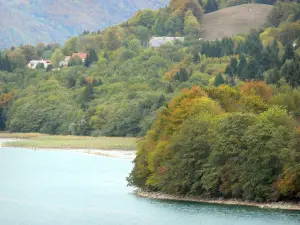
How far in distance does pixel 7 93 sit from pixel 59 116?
26014 mm


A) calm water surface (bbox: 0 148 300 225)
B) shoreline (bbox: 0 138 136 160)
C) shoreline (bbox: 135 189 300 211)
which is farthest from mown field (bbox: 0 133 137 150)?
shoreline (bbox: 135 189 300 211)

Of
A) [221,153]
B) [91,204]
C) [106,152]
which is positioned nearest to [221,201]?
[221,153]

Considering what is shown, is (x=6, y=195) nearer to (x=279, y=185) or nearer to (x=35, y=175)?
(x=35, y=175)

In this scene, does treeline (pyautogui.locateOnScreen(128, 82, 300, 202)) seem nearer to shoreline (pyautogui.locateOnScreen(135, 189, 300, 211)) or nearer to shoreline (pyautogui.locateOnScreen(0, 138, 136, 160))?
shoreline (pyautogui.locateOnScreen(135, 189, 300, 211))

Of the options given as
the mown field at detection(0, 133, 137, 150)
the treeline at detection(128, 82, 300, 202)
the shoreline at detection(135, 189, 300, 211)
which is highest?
the treeline at detection(128, 82, 300, 202)

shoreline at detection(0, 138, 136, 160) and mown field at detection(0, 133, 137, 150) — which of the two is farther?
mown field at detection(0, 133, 137, 150)

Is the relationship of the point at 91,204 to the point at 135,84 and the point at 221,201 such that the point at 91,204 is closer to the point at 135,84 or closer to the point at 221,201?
the point at 221,201

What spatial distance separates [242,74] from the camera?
139000 mm

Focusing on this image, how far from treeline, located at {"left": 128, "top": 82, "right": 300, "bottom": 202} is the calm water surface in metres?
1.56

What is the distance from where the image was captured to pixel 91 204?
2977 inches

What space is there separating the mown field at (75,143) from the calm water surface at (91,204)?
2383 cm

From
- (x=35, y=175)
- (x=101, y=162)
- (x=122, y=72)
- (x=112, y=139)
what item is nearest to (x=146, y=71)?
(x=122, y=72)

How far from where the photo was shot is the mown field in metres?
132

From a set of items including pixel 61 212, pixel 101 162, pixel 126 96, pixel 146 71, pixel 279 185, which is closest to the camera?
pixel 279 185
